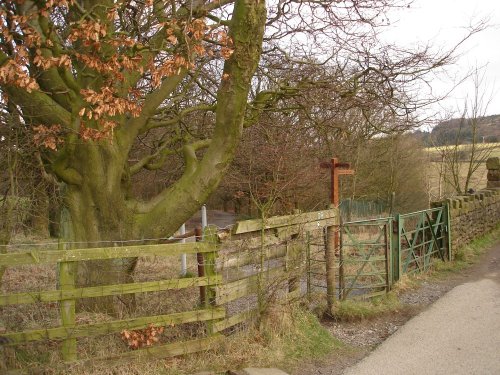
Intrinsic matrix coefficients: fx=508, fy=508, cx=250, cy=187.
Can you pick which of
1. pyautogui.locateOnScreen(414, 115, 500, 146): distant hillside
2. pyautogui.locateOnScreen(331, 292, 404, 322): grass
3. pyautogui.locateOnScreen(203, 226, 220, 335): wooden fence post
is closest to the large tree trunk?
pyautogui.locateOnScreen(203, 226, 220, 335): wooden fence post

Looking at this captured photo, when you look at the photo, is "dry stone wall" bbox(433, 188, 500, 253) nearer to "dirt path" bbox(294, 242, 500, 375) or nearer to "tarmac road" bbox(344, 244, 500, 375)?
"dirt path" bbox(294, 242, 500, 375)

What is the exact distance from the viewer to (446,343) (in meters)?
6.65

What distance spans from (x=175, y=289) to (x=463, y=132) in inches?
883

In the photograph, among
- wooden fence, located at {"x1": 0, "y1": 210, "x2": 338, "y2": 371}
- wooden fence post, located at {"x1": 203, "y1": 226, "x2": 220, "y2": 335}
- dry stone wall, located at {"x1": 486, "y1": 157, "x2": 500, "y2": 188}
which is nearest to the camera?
wooden fence, located at {"x1": 0, "y1": 210, "x2": 338, "y2": 371}

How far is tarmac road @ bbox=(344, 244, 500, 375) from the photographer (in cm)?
582

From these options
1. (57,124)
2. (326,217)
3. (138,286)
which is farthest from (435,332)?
(57,124)

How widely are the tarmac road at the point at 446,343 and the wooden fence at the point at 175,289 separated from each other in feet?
5.06

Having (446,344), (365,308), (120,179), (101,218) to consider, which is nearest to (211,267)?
(101,218)

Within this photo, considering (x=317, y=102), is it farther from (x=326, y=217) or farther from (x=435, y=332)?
(x=435, y=332)

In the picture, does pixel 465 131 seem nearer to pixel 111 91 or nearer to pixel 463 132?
pixel 463 132

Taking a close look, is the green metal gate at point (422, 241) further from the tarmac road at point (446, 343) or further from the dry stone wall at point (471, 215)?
the tarmac road at point (446, 343)

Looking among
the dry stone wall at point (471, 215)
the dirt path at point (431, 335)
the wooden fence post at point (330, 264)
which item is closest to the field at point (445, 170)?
the dry stone wall at point (471, 215)

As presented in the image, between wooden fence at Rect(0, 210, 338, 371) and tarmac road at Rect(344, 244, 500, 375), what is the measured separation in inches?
60.7

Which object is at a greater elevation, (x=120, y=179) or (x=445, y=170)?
(x=120, y=179)
